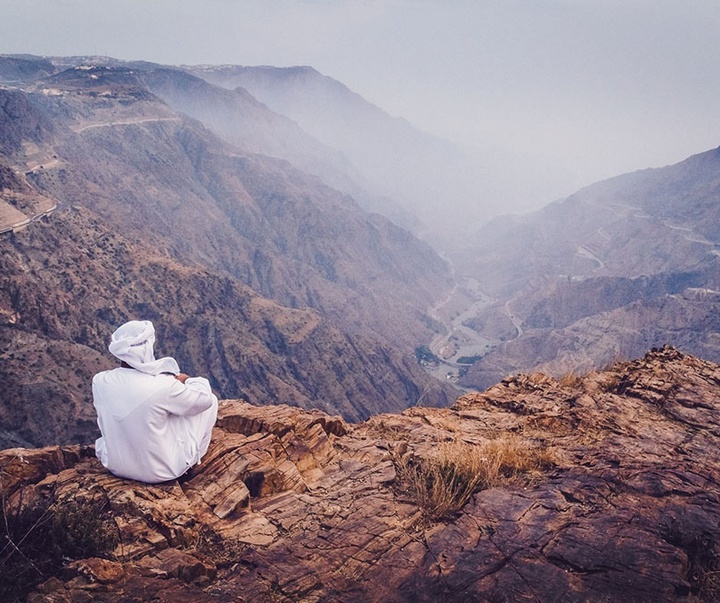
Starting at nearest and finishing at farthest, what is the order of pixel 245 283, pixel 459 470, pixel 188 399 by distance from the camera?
pixel 188 399 < pixel 459 470 < pixel 245 283

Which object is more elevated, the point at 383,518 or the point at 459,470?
the point at 459,470

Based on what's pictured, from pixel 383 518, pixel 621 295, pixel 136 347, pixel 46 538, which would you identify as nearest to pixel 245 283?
pixel 621 295

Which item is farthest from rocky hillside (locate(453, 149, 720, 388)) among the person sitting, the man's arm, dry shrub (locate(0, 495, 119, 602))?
dry shrub (locate(0, 495, 119, 602))

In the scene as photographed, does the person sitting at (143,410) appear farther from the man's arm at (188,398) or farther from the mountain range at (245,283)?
the mountain range at (245,283)

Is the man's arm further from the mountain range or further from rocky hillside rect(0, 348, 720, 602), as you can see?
the mountain range

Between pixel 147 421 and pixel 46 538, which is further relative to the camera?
pixel 147 421

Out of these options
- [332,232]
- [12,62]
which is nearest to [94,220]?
[332,232]

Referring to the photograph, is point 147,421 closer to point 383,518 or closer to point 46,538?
point 46,538
